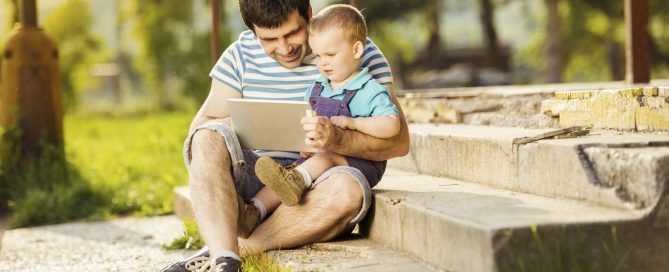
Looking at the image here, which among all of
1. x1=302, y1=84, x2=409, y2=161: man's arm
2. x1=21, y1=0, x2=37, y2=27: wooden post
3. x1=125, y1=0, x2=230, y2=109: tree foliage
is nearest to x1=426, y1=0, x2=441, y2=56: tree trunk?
x1=125, y1=0, x2=230, y2=109: tree foliage

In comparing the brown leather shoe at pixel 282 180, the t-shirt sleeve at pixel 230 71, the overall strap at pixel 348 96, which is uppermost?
the t-shirt sleeve at pixel 230 71

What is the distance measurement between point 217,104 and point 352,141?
2.40ft

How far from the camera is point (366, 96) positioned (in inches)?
128

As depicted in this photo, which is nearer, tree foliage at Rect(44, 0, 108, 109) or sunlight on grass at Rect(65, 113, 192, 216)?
sunlight on grass at Rect(65, 113, 192, 216)

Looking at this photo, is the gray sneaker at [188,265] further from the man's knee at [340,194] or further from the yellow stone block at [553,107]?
the yellow stone block at [553,107]

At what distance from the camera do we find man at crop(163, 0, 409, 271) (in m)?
3.16

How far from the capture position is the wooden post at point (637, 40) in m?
4.89

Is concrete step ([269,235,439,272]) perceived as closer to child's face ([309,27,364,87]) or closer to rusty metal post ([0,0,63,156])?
child's face ([309,27,364,87])

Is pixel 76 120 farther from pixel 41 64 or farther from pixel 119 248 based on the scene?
pixel 119 248

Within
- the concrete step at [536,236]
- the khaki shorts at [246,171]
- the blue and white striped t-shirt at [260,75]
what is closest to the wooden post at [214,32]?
the blue and white striped t-shirt at [260,75]

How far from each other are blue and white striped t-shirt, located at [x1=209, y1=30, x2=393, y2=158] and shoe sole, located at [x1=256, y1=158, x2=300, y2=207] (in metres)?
0.37

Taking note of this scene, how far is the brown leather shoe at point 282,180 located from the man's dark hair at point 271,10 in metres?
0.60

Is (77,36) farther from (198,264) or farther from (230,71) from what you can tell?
(198,264)

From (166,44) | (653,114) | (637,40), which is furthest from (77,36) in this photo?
(653,114)
